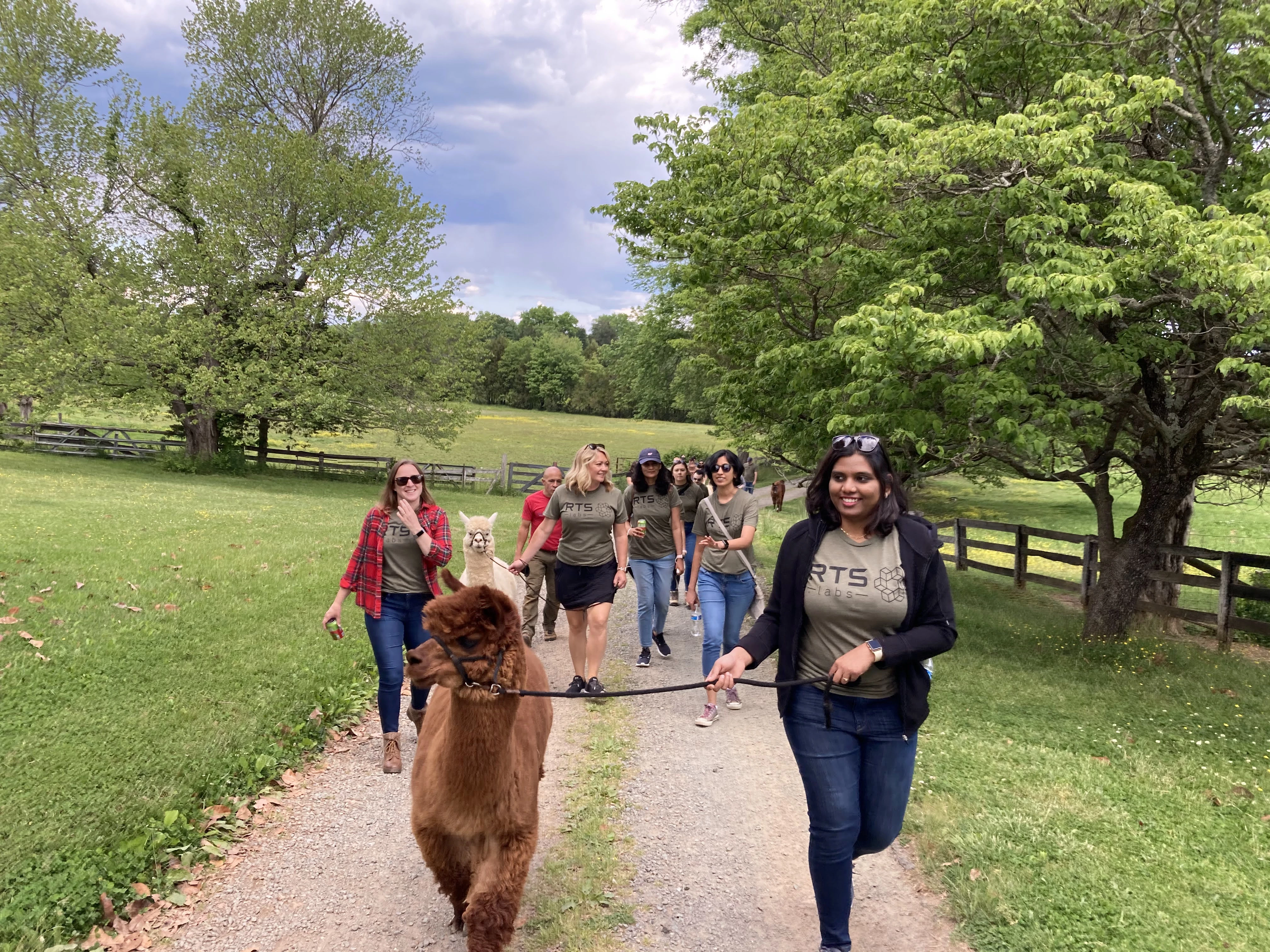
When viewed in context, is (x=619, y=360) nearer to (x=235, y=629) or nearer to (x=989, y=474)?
(x=989, y=474)

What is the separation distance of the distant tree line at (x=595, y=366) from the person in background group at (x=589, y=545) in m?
13.9

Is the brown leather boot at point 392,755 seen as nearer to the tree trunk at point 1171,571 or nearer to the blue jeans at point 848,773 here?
the blue jeans at point 848,773

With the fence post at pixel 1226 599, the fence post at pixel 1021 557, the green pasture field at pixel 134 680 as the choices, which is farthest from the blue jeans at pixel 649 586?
the fence post at pixel 1021 557

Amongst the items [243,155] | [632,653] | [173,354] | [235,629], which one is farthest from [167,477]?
[632,653]

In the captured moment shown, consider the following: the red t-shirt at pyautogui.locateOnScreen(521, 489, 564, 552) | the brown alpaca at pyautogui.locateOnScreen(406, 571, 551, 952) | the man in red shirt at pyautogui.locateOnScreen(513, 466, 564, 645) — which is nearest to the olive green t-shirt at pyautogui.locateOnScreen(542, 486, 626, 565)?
the red t-shirt at pyautogui.locateOnScreen(521, 489, 564, 552)

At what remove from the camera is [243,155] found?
78.3 ft

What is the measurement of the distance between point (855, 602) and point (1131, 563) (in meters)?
8.56

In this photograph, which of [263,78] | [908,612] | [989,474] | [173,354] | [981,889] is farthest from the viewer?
[263,78]

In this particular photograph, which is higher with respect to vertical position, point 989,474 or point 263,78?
point 263,78

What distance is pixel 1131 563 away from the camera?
9.43 metres

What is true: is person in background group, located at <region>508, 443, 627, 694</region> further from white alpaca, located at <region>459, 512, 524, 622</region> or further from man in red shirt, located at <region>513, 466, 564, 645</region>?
man in red shirt, located at <region>513, 466, 564, 645</region>

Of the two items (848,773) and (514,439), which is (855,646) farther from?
(514,439)

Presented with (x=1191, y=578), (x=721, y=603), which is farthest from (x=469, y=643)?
(x=1191, y=578)

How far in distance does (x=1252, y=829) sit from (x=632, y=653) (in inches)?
211
